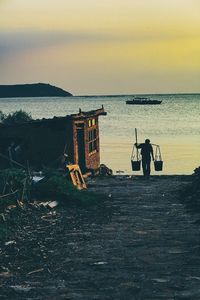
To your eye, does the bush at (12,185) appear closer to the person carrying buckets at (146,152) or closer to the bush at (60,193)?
the bush at (60,193)

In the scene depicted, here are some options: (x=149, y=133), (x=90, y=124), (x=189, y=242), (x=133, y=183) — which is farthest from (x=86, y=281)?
(x=149, y=133)

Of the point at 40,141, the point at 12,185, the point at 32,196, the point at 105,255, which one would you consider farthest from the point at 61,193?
the point at 40,141

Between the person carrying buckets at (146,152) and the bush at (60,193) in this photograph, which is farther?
the person carrying buckets at (146,152)

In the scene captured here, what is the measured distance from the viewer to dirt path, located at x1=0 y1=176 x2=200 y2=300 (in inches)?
362

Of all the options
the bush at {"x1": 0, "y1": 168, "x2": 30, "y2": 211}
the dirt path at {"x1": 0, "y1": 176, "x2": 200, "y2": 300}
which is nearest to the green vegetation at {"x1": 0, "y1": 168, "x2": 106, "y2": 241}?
the bush at {"x1": 0, "y1": 168, "x2": 30, "y2": 211}

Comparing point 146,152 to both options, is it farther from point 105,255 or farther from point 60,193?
point 105,255

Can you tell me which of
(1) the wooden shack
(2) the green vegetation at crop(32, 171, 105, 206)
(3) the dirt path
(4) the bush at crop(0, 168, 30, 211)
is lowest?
(3) the dirt path

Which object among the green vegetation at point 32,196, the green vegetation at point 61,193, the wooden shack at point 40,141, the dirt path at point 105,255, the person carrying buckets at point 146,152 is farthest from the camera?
the person carrying buckets at point 146,152

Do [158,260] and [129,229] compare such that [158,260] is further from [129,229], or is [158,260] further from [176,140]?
[176,140]

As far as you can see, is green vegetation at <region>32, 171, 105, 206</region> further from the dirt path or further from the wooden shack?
the wooden shack

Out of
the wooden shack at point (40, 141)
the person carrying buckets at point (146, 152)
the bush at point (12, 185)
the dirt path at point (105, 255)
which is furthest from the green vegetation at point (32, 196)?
the person carrying buckets at point (146, 152)

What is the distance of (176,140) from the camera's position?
99.3m

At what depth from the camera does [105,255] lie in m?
11.5

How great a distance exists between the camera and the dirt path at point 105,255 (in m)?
9.20
